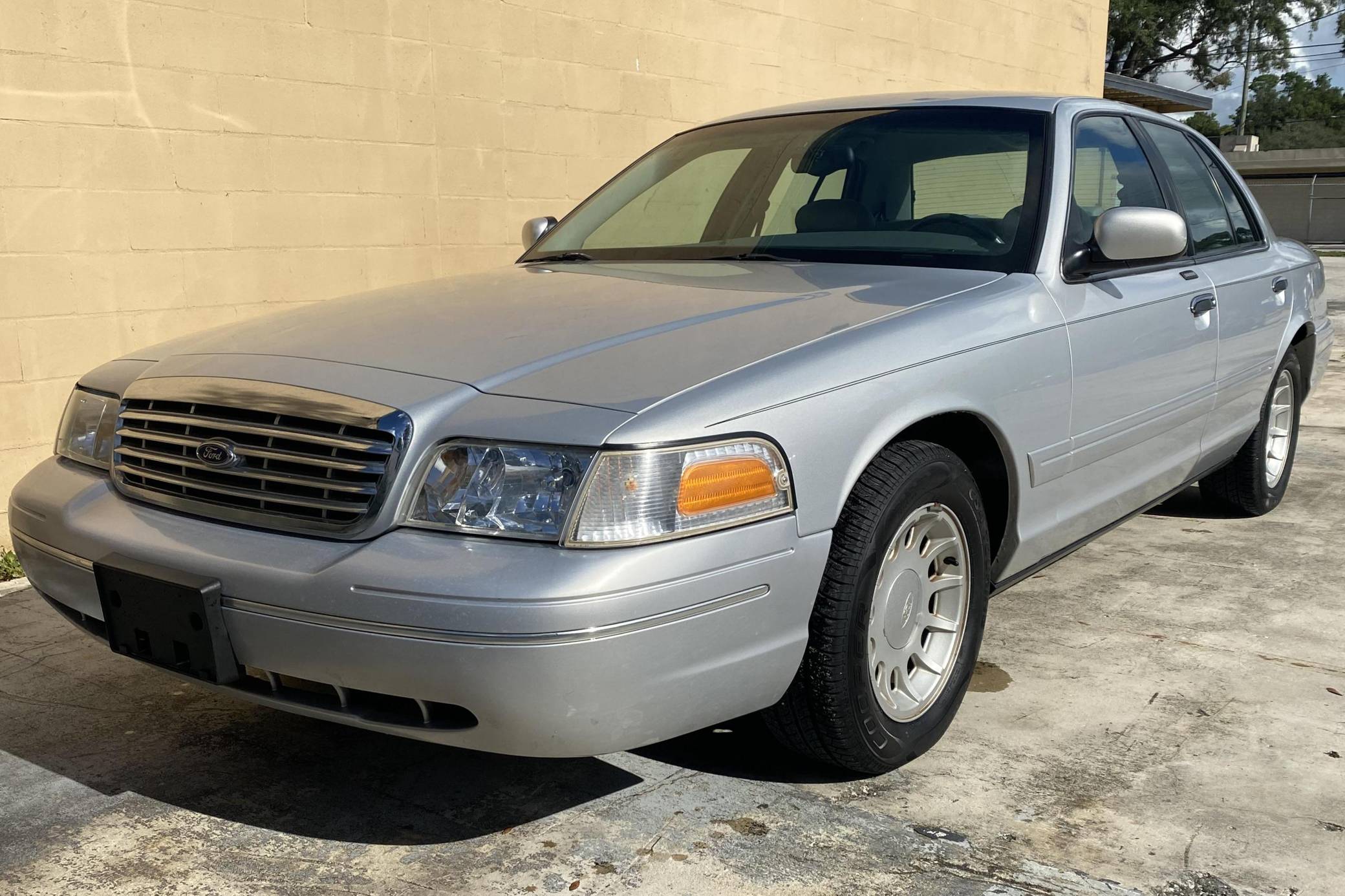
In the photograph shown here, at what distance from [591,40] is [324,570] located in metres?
5.43

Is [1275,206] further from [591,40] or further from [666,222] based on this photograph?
[666,222]

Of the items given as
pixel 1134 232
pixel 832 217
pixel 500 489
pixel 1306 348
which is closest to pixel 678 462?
pixel 500 489

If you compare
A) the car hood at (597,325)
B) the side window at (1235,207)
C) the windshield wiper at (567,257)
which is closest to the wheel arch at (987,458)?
the car hood at (597,325)

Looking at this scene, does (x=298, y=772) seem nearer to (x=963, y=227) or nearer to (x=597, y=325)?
(x=597, y=325)

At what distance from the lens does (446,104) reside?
6.44 metres

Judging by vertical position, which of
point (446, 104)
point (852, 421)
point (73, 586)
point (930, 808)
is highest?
point (446, 104)

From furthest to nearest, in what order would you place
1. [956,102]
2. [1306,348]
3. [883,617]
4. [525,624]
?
[1306,348]
[956,102]
[883,617]
[525,624]

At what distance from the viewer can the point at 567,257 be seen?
13.4ft

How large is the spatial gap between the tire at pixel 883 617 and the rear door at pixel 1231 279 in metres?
1.70

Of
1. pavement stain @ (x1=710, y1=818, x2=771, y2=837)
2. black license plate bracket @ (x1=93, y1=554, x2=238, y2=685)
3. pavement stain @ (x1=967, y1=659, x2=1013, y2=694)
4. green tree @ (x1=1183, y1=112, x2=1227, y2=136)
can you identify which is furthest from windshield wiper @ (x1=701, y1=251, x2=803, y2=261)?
green tree @ (x1=1183, y1=112, x2=1227, y2=136)

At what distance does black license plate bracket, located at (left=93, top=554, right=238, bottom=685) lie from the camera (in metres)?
2.47

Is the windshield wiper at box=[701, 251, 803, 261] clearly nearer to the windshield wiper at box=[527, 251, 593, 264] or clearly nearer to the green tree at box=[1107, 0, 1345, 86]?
the windshield wiper at box=[527, 251, 593, 264]

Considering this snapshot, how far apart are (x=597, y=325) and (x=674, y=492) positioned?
66cm

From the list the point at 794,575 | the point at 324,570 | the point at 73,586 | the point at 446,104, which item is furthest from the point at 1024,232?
the point at 446,104
